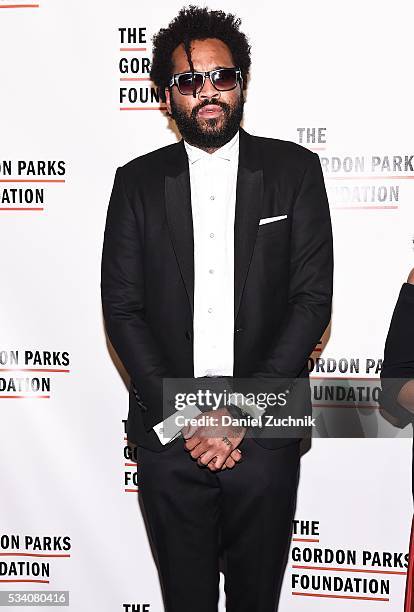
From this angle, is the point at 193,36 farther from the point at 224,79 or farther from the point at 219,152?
the point at 219,152

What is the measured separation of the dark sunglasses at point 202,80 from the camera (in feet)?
6.55

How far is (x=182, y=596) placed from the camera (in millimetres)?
2133

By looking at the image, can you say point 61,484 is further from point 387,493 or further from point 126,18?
point 126,18

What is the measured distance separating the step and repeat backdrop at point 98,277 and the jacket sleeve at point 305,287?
68cm

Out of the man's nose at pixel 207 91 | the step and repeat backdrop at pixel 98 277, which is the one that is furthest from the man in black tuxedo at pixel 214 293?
the step and repeat backdrop at pixel 98 277

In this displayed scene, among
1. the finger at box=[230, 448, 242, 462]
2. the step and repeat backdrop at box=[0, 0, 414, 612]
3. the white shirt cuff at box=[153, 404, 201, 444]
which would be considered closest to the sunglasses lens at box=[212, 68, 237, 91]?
the step and repeat backdrop at box=[0, 0, 414, 612]

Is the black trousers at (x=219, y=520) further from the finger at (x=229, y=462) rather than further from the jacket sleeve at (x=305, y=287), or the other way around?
the jacket sleeve at (x=305, y=287)

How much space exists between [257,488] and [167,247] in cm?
65

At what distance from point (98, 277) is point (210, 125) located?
3.07 feet

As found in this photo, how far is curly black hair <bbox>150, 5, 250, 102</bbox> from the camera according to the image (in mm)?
2086

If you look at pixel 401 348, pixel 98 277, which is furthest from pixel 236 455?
pixel 98 277

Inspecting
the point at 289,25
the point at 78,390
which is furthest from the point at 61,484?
the point at 289,25

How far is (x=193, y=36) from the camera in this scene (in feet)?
6.79

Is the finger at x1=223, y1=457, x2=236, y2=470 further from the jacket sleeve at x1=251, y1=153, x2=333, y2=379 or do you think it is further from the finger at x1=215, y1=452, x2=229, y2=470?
the jacket sleeve at x1=251, y1=153, x2=333, y2=379
